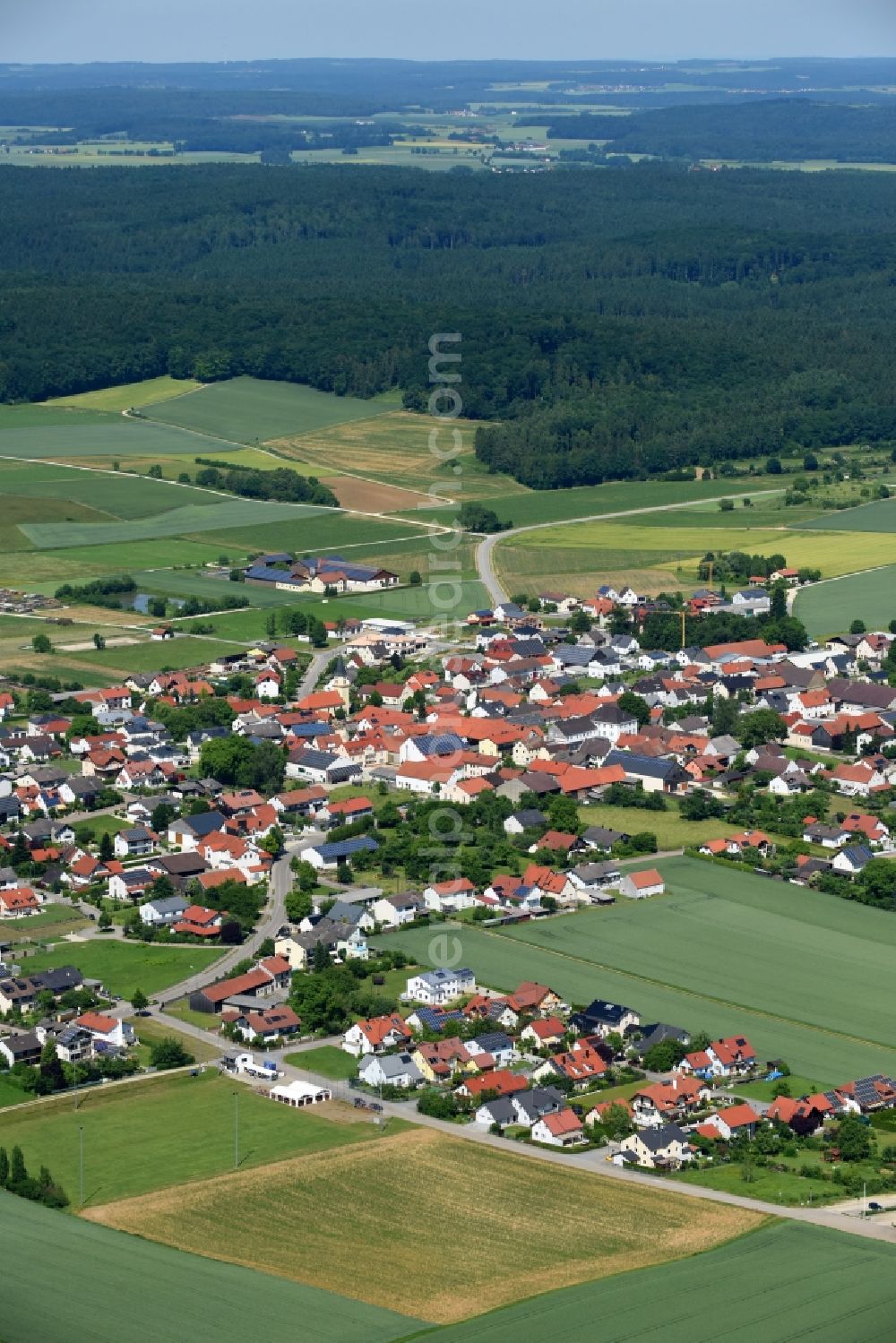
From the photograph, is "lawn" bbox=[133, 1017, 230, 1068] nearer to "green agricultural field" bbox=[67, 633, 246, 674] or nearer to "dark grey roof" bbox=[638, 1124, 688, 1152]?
"dark grey roof" bbox=[638, 1124, 688, 1152]

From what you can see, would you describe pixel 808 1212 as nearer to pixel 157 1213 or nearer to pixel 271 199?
pixel 157 1213

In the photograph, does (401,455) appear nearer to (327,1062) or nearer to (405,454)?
(405,454)

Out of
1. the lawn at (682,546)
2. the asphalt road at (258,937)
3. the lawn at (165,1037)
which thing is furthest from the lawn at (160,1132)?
the lawn at (682,546)

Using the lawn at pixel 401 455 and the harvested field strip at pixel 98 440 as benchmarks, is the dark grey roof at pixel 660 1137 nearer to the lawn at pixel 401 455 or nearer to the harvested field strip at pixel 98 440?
the lawn at pixel 401 455

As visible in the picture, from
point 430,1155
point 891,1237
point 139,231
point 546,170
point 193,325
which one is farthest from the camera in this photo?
point 546,170

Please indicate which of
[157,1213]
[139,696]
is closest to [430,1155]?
[157,1213]

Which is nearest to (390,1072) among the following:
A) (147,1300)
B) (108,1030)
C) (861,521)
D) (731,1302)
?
(108,1030)

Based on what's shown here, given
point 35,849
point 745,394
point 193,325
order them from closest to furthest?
1. point 35,849
2. point 745,394
3. point 193,325
